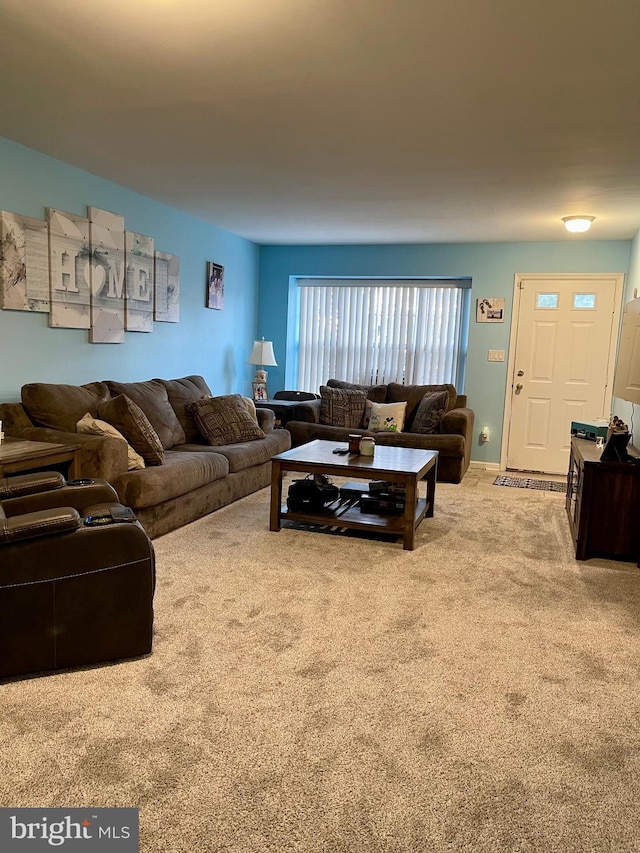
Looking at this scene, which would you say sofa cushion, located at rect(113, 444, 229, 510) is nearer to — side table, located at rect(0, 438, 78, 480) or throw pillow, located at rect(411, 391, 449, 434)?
side table, located at rect(0, 438, 78, 480)

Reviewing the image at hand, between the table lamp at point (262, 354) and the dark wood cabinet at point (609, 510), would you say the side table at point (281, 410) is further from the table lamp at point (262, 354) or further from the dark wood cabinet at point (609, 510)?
the dark wood cabinet at point (609, 510)

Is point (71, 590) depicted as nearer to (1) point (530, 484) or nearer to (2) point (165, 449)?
(2) point (165, 449)

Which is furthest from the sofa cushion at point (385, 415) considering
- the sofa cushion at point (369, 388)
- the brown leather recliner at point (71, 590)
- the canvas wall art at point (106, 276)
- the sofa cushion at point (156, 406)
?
the brown leather recliner at point (71, 590)

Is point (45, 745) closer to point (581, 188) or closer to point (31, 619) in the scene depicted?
point (31, 619)

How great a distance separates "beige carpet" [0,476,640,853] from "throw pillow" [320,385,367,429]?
10.0 feet

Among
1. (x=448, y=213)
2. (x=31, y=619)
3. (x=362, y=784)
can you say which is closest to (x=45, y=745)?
(x=31, y=619)

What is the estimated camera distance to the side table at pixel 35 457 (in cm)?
292

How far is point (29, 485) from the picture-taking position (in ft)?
8.25

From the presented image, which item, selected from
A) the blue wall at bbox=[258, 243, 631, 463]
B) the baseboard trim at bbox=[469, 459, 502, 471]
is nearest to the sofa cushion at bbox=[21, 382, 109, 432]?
the blue wall at bbox=[258, 243, 631, 463]

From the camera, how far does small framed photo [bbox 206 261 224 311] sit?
598 cm

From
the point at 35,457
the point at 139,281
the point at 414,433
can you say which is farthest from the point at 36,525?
the point at 414,433

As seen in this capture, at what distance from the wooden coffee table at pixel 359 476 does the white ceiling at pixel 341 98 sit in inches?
72.6

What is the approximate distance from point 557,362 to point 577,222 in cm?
168

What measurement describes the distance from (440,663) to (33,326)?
3.16 meters
